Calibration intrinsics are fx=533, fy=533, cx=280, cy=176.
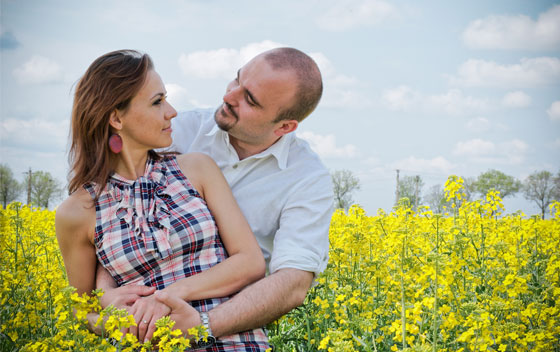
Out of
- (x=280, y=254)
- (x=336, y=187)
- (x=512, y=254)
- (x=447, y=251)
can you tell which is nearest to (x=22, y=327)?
(x=280, y=254)

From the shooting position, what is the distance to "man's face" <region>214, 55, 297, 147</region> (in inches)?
129

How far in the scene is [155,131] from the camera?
Result: 2.56 meters

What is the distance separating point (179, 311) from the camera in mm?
2252

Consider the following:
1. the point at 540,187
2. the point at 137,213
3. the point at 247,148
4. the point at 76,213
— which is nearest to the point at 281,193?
the point at 247,148

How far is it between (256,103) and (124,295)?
150cm

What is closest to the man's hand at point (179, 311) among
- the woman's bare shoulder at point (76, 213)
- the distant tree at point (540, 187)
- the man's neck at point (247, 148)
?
the woman's bare shoulder at point (76, 213)

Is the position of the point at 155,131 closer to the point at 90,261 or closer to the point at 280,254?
the point at 90,261

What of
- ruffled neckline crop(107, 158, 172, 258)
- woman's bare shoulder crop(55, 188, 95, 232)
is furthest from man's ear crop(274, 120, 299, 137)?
woman's bare shoulder crop(55, 188, 95, 232)

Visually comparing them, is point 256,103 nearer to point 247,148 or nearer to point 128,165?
point 247,148

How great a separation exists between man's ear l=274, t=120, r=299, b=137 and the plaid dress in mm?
953

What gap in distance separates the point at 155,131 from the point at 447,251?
1.53 meters

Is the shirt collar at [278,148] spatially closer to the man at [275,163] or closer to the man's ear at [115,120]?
the man at [275,163]

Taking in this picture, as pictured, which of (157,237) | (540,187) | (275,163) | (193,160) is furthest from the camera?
(540,187)

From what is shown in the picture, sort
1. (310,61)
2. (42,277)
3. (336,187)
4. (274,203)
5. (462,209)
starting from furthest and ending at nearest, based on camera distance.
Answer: (336,187)
(462,209)
(310,61)
(274,203)
(42,277)
